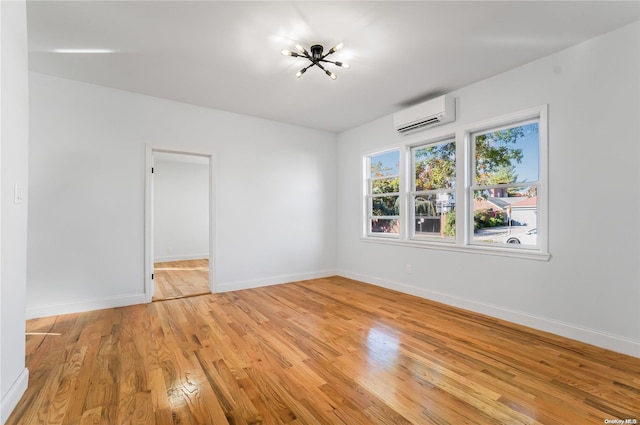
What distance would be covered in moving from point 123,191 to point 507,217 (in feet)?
15.8

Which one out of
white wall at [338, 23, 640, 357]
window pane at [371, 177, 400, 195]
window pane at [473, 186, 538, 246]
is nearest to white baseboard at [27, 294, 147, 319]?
window pane at [371, 177, 400, 195]

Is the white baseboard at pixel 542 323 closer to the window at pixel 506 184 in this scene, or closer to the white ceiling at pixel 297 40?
the window at pixel 506 184

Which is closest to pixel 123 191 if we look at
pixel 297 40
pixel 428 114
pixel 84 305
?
pixel 84 305

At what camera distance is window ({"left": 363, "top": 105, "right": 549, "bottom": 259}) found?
10.0 feet

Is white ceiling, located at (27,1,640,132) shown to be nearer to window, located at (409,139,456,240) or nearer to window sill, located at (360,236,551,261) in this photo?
window, located at (409,139,456,240)

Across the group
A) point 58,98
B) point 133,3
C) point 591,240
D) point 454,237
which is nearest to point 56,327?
point 58,98

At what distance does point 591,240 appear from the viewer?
8.48ft

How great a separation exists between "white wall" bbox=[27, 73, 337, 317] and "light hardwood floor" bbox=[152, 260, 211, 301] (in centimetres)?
46

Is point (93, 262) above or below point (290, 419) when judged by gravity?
above

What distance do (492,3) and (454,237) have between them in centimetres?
258

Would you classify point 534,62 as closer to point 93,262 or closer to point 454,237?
point 454,237

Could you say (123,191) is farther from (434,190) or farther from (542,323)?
(542,323)

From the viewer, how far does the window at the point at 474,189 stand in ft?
10.0

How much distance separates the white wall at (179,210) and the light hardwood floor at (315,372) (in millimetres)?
4425
